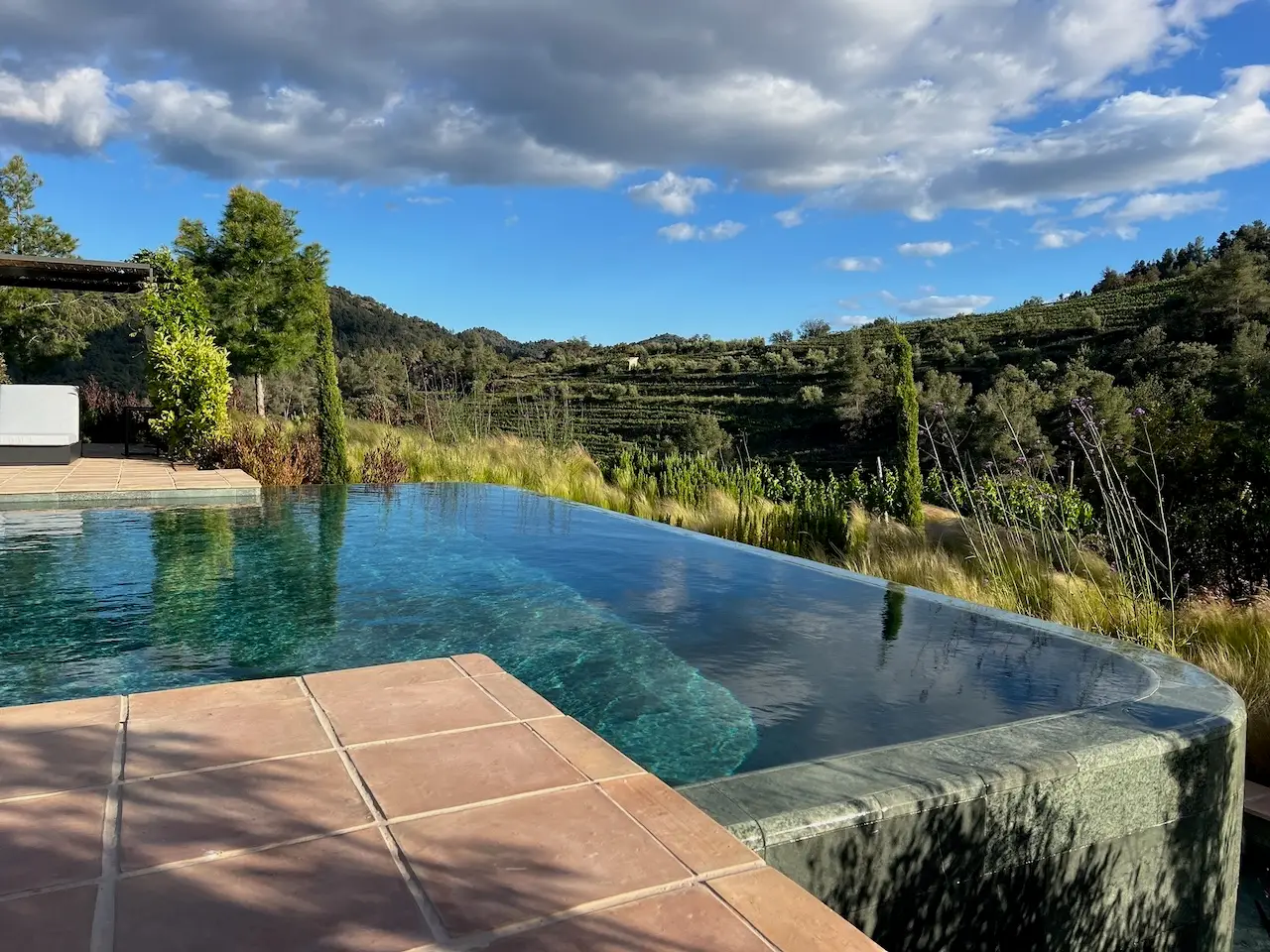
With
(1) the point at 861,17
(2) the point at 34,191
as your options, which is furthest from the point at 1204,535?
(2) the point at 34,191

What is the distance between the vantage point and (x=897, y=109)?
40.8 feet

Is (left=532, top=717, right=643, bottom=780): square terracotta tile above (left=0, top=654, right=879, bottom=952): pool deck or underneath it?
underneath

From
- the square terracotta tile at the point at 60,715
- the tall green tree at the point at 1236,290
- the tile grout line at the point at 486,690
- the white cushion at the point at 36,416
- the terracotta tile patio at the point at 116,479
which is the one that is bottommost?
the tile grout line at the point at 486,690

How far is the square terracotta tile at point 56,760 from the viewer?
4.55 ft

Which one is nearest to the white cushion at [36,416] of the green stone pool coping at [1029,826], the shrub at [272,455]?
the shrub at [272,455]

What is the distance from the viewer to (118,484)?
23.3 ft

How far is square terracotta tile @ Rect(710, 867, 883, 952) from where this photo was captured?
1014 millimetres

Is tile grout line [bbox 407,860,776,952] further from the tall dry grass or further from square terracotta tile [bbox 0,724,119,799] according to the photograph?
the tall dry grass

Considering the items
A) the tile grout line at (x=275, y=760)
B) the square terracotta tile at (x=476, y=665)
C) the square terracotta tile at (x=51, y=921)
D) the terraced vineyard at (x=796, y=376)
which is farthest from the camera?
the terraced vineyard at (x=796, y=376)

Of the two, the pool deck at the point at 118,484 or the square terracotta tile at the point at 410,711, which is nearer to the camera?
the square terracotta tile at the point at 410,711

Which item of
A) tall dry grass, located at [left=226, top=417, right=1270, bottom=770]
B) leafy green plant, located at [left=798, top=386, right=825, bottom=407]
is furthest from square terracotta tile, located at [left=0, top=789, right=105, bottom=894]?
leafy green plant, located at [left=798, top=386, right=825, bottom=407]

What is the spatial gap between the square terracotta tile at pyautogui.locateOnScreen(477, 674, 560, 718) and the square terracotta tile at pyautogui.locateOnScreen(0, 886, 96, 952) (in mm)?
897

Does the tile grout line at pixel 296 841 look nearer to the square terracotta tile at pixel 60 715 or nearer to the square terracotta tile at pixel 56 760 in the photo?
the square terracotta tile at pixel 56 760

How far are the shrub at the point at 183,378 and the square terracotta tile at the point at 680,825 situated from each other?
927cm
